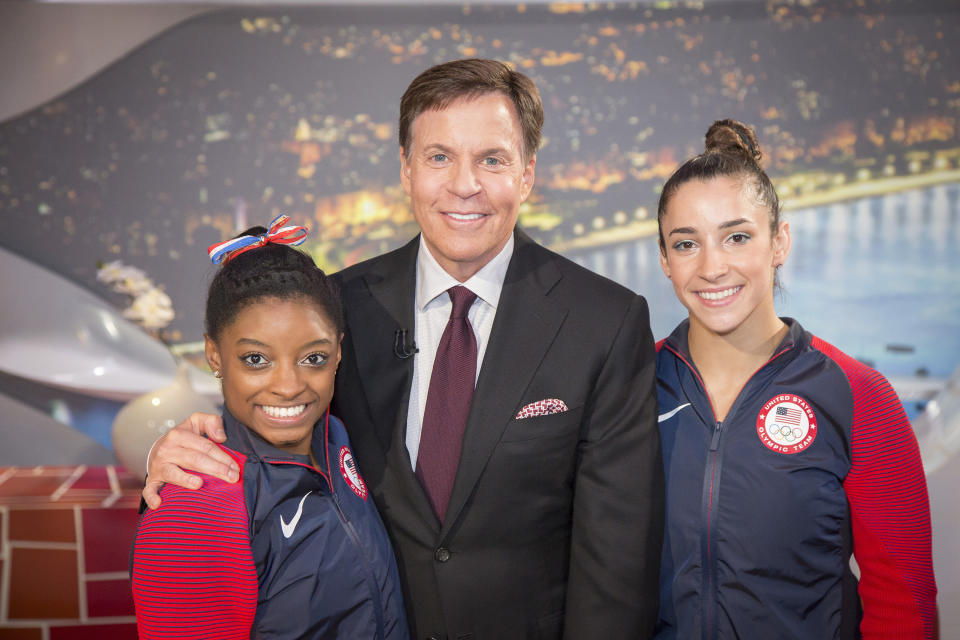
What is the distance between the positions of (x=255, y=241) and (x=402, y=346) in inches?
15.7

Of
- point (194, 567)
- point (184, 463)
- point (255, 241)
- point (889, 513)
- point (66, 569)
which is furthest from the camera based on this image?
point (66, 569)

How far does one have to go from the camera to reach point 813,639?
1.71m

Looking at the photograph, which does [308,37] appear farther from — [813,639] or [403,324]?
[813,639]

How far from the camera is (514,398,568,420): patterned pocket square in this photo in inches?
67.0

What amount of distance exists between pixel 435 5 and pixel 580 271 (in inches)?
101

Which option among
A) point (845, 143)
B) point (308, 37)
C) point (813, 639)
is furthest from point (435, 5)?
point (813, 639)

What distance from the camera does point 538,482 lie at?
171 centimetres

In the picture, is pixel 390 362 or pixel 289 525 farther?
pixel 390 362

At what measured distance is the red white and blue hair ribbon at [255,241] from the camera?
160cm

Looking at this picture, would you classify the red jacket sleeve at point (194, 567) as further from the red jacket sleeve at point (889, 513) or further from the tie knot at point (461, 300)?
the red jacket sleeve at point (889, 513)

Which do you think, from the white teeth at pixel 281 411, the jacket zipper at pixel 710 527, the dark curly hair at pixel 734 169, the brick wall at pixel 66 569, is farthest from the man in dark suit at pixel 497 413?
the brick wall at pixel 66 569

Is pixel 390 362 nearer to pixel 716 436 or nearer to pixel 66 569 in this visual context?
pixel 716 436

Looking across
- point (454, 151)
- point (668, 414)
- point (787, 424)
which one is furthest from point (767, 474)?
point (454, 151)

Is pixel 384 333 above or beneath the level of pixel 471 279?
beneath
